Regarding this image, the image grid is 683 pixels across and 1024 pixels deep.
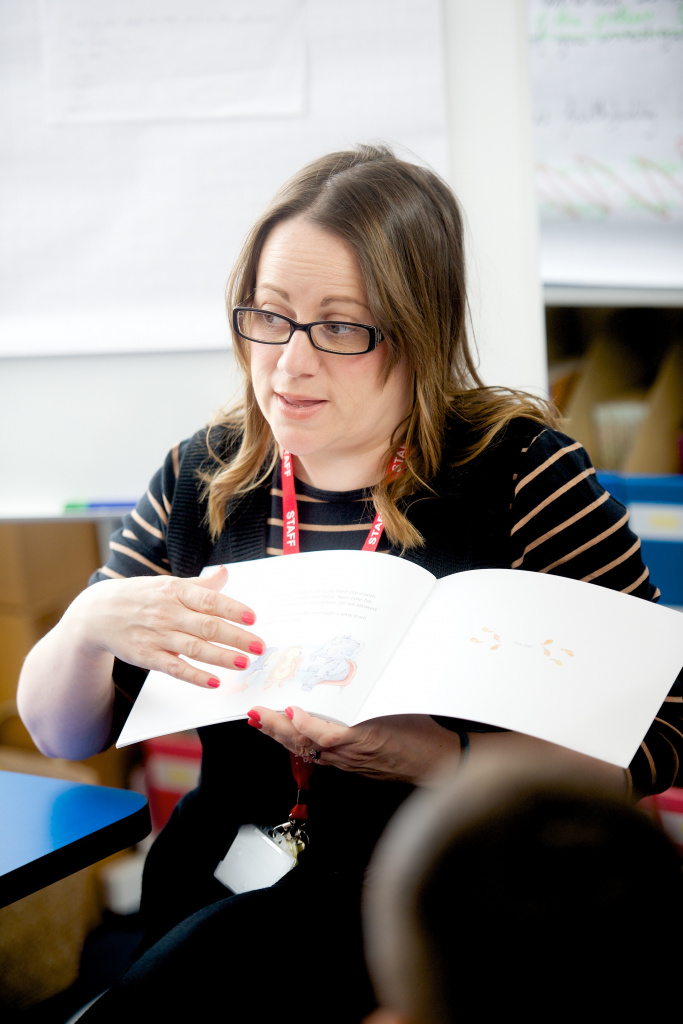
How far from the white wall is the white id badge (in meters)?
0.76

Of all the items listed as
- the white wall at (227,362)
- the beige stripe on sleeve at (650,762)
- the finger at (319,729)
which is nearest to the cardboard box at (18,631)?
the white wall at (227,362)

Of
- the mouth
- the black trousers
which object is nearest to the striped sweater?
the mouth

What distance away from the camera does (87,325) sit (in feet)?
4.49

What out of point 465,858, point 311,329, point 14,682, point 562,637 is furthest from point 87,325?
point 465,858

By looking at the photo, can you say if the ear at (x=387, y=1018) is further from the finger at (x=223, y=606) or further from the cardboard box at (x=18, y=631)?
the cardboard box at (x=18, y=631)

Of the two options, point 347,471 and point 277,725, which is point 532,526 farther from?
point 277,725

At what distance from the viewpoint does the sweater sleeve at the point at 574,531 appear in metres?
0.86

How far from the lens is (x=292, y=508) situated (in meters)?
0.98

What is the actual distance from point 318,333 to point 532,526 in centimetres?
33

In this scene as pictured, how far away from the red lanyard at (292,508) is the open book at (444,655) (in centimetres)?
14

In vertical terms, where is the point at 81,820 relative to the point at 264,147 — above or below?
below

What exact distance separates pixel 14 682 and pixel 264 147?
1.20m

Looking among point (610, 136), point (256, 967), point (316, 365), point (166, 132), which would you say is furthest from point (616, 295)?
point (256, 967)

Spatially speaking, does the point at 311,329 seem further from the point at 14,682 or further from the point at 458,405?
the point at 14,682
